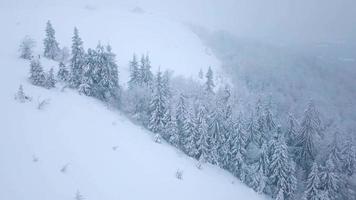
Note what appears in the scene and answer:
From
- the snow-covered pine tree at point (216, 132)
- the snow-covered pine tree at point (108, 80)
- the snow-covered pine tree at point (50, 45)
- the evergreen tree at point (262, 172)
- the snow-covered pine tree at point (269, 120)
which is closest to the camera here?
the evergreen tree at point (262, 172)

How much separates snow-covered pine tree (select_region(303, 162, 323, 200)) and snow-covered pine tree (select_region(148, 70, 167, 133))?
71.3 ft

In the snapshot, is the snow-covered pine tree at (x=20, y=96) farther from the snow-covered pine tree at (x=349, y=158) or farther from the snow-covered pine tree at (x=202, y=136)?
the snow-covered pine tree at (x=349, y=158)

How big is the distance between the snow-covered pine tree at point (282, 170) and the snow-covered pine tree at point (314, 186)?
252 cm

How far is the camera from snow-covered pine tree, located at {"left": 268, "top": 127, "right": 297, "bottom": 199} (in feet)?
135

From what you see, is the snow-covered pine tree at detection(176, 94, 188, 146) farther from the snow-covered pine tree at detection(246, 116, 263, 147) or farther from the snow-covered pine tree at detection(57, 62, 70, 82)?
the snow-covered pine tree at detection(57, 62, 70, 82)

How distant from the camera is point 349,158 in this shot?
44.0 metres

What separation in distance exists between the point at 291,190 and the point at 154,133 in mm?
21506

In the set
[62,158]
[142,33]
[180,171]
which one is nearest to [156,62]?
[142,33]

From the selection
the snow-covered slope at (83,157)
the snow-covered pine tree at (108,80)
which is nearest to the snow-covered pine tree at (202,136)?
the snow-covered slope at (83,157)

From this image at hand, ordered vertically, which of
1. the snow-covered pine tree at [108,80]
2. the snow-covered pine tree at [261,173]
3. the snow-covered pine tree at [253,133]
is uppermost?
the snow-covered pine tree at [108,80]

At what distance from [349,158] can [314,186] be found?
9.51 meters

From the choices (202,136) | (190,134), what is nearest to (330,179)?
(202,136)

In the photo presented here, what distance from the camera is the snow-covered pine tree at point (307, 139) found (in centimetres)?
4602

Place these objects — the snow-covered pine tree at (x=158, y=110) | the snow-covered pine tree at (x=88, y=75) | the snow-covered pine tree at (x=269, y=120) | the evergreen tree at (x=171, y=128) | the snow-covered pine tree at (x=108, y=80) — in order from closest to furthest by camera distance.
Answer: the evergreen tree at (x=171, y=128), the snow-covered pine tree at (x=158, y=110), the snow-covered pine tree at (x=88, y=75), the snow-covered pine tree at (x=108, y=80), the snow-covered pine tree at (x=269, y=120)
